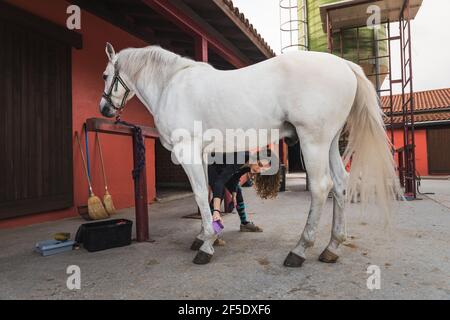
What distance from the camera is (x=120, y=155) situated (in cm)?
520

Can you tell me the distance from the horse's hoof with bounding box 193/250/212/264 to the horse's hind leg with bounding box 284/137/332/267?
583 mm

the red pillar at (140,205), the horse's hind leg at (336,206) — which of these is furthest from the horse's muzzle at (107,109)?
the horse's hind leg at (336,206)

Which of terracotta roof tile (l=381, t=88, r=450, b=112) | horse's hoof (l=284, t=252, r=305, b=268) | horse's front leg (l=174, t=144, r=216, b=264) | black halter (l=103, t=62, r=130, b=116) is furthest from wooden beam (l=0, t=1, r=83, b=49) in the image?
terracotta roof tile (l=381, t=88, r=450, b=112)

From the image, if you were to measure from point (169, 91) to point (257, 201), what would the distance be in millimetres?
3599

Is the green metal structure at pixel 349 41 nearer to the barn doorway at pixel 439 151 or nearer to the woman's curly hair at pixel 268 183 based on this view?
the woman's curly hair at pixel 268 183

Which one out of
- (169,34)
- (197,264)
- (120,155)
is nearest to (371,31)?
(169,34)

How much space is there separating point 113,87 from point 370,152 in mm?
2306

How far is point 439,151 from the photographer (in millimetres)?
13336

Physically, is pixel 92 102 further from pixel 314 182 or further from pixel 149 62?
pixel 314 182

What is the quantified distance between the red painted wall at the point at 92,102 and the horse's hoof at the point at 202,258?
2.82 meters

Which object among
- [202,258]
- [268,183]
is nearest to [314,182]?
[202,258]

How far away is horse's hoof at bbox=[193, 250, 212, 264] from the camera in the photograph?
2.23 metres

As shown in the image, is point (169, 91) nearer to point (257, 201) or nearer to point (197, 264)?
point (197, 264)

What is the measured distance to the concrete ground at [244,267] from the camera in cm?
171
